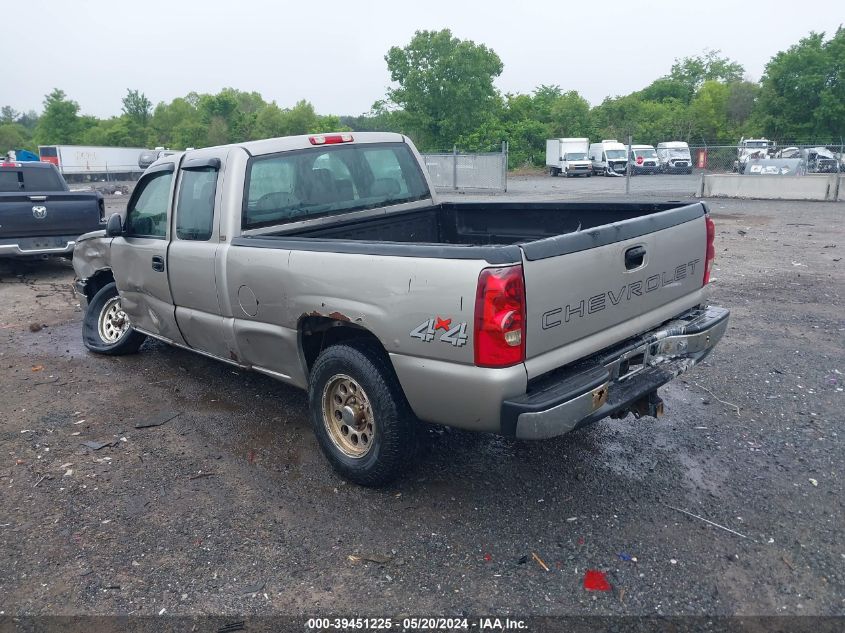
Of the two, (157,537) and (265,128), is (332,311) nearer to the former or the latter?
(157,537)

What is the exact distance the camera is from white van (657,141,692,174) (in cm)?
3808

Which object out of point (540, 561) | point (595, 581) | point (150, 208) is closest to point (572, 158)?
point (150, 208)

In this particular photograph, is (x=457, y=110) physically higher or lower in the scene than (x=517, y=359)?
higher

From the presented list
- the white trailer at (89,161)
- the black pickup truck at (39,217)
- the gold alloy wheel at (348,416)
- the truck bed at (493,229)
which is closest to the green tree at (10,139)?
the white trailer at (89,161)

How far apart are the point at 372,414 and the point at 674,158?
39033 mm

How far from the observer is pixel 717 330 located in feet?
13.9

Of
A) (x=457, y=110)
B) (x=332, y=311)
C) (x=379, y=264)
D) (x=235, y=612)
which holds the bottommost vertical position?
(x=235, y=612)

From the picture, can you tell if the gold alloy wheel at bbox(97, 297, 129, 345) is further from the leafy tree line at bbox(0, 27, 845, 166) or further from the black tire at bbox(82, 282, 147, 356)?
the leafy tree line at bbox(0, 27, 845, 166)

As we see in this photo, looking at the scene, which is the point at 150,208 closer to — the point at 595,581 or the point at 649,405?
the point at 649,405

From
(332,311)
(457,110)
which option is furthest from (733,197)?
(457,110)

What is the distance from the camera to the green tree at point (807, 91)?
150ft

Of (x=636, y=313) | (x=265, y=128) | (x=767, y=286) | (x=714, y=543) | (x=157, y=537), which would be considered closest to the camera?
(x=714, y=543)

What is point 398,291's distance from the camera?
3379mm

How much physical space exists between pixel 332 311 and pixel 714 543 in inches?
89.6
